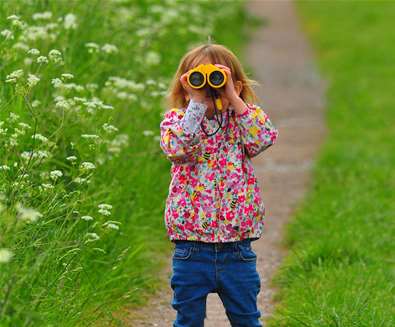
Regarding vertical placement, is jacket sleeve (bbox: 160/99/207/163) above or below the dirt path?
below

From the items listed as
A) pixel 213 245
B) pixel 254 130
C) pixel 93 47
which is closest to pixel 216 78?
pixel 254 130

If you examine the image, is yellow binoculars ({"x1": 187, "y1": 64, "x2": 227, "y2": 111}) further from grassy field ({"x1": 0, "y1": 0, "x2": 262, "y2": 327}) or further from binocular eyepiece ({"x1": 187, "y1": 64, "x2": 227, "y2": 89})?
grassy field ({"x1": 0, "y1": 0, "x2": 262, "y2": 327})

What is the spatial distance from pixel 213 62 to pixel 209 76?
262 millimetres

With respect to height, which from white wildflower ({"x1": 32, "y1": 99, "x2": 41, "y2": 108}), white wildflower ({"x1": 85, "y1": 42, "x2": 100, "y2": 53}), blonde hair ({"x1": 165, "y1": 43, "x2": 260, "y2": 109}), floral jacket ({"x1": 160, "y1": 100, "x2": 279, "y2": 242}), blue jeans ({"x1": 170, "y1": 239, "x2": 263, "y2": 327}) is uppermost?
white wildflower ({"x1": 85, "y1": 42, "x2": 100, "y2": 53})

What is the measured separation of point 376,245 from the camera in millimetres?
7074

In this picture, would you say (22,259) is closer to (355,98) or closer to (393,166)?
(393,166)

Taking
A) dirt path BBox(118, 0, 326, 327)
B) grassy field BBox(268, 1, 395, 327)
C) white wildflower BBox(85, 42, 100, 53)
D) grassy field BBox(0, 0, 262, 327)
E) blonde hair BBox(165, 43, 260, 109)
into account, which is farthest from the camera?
white wildflower BBox(85, 42, 100, 53)

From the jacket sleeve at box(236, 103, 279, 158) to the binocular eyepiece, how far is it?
0.67 ft

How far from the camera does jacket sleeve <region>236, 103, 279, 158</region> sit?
15.1 feet

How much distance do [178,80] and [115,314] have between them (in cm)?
144

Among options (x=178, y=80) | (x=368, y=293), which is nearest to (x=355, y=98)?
(x=368, y=293)

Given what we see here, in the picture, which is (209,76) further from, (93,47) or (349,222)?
(349,222)

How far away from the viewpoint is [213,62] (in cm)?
473

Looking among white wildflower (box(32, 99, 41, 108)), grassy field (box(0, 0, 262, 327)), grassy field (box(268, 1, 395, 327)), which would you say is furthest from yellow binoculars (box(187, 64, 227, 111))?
white wildflower (box(32, 99, 41, 108))
